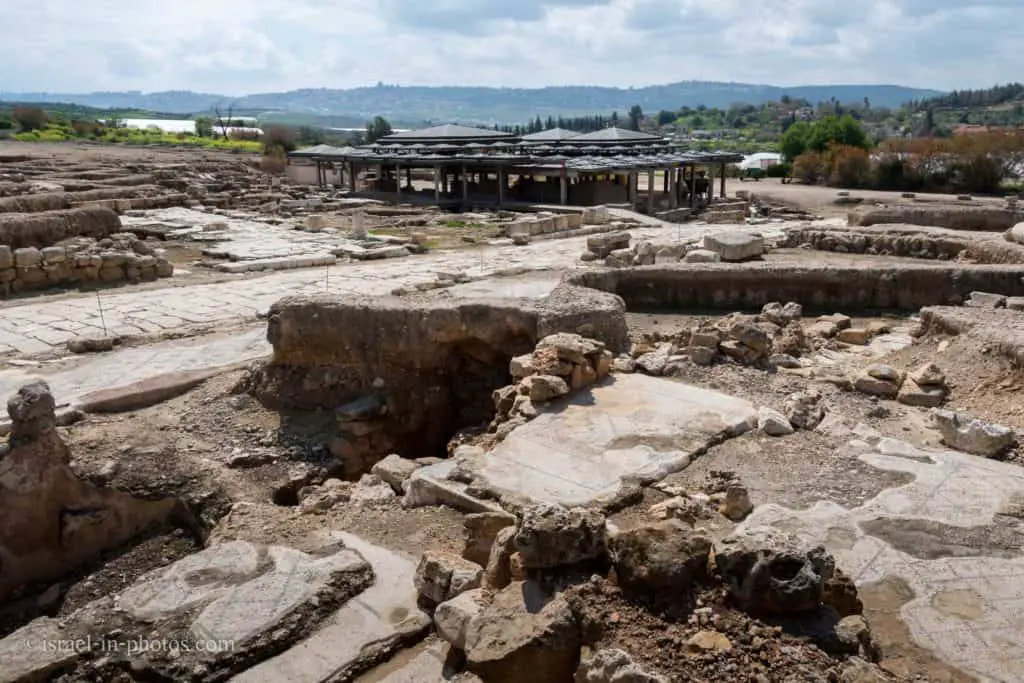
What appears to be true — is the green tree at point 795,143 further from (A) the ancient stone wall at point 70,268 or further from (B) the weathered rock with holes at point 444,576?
(B) the weathered rock with holes at point 444,576

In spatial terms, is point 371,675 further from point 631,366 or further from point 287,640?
point 631,366

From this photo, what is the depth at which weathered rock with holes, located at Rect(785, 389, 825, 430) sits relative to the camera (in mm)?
6812

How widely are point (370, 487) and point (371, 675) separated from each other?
240 centimetres

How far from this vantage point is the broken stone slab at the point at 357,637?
447 centimetres

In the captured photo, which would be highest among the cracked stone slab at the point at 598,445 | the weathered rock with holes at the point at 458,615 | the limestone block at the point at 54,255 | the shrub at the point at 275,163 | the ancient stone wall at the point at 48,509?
the shrub at the point at 275,163

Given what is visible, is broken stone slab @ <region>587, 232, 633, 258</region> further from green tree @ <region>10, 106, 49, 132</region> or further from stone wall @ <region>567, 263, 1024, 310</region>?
green tree @ <region>10, 106, 49, 132</region>

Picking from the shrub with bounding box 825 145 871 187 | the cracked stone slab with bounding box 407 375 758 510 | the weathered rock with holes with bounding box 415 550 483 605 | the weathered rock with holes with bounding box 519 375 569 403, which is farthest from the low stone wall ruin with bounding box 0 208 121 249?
the shrub with bounding box 825 145 871 187

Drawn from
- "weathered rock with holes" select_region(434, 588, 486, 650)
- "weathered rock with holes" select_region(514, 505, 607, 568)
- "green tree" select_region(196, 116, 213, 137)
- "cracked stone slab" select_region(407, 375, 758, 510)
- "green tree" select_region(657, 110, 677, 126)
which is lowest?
"weathered rock with holes" select_region(434, 588, 486, 650)

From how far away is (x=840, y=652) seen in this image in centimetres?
378

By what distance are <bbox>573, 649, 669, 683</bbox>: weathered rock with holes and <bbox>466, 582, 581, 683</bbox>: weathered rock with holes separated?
14 cm

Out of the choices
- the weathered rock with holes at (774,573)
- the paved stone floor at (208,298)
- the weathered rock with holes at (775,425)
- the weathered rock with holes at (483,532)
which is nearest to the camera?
the weathered rock with holes at (774,573)

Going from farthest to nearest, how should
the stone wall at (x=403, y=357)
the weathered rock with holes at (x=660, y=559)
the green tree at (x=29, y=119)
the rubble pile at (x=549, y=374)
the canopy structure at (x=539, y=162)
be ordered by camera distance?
the green tree at (x=29, y=119), the canopy structure at (x=539, y=162), the stone wall at (x=403, y=357), the rubble pile at (x=549, y=374), the weathered rock with holes at (x=660, y=559)

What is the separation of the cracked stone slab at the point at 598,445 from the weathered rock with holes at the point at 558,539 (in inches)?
51.4

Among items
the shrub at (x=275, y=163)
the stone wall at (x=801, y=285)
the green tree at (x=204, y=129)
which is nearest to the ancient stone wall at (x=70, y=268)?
the stone wall at (x=801, y=285)
